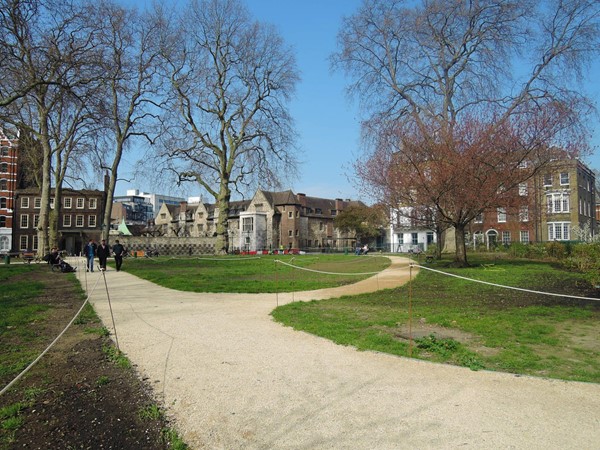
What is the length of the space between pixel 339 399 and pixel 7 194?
7285cm

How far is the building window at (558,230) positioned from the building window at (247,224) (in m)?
42.7

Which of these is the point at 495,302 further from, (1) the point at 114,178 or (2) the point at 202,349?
(1) the point at 114,178

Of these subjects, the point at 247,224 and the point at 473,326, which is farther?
the point at 247,224

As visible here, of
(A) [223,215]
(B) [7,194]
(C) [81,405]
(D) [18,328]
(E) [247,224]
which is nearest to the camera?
(C) [81,405]

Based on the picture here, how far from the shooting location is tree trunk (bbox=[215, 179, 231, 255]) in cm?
3662

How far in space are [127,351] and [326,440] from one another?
4.14 metres

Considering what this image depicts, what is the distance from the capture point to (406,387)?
16.5 ft

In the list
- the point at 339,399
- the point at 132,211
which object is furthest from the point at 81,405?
the point at 132,211

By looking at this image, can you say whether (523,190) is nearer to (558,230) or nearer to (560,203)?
(560,203)

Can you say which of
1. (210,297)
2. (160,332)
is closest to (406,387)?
(160,332)

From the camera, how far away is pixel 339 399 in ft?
15.3

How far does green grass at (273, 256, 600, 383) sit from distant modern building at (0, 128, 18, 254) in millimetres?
65673

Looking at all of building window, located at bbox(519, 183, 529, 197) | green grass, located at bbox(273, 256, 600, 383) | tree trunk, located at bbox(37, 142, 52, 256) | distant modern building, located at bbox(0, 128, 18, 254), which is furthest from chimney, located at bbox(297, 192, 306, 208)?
green grass, located at bbox(273, 256, 600, 383)

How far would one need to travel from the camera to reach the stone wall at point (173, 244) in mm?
52875
